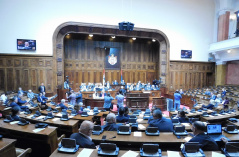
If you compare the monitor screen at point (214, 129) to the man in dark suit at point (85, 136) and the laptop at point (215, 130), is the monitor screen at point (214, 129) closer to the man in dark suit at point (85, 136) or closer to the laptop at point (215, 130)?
the laptop at point (215, 130)

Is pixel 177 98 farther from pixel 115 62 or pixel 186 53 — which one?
pixel 115 62

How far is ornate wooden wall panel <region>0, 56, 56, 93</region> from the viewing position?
39.0 ft

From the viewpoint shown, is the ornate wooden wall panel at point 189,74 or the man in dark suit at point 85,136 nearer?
the man in dark suit at point 85,136

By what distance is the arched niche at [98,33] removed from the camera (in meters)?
12.7

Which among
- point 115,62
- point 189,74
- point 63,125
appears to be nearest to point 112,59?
point 115,62

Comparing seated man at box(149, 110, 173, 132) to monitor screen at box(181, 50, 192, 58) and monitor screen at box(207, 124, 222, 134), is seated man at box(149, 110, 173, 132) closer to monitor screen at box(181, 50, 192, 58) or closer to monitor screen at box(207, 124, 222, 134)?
monitor screen at box(207, 124, 222, 134)

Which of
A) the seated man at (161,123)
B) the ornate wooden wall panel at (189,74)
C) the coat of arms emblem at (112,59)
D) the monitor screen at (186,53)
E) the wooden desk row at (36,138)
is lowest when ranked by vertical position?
the wooden desk row at (36,138)

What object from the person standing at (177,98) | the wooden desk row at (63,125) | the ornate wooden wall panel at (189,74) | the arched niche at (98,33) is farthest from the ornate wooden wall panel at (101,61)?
the wooden desk row at (63,125)

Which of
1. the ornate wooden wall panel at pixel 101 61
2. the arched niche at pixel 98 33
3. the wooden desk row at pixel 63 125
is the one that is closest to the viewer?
the wooden desk row at pixel 63 125

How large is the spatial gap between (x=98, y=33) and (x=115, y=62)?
12.7 feet

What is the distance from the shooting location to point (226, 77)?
16.1 m

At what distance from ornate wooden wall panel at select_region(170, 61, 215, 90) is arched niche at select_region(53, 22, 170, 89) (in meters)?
0.98

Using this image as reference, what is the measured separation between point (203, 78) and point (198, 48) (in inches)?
137

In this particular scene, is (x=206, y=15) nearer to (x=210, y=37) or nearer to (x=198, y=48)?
(x=210, y=37)
